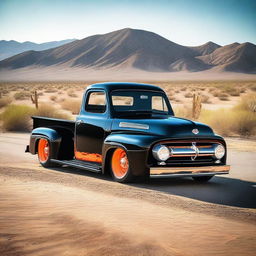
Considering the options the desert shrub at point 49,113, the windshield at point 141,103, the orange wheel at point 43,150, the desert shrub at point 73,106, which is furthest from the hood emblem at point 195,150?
the desert shrub at point 73,106

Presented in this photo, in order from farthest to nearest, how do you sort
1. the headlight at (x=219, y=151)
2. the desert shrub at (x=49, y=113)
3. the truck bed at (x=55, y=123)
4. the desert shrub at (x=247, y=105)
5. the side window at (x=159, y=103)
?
the desert shrub at (x=247, y=105) < the desert shrub at (x=49, y=113) < the truck bed at (x=55, y=123) < the side window at (x=159, y=103) < the headlight at (x=219, y=151)

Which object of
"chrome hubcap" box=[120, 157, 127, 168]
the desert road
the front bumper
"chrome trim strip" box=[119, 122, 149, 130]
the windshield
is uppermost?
the windshield

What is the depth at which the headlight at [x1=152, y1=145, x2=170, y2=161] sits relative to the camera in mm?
9289

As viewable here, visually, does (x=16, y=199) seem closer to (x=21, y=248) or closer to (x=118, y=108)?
(x=21, y=248)

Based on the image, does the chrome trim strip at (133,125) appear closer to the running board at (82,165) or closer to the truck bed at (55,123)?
the running board at (82,165)

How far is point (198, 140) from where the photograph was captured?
31.9 ft

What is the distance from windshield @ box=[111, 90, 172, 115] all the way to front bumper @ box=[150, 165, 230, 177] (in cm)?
159

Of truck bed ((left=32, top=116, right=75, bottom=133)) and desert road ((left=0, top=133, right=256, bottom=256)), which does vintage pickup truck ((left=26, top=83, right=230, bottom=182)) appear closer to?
truck bed ((left=32, top=116, right=75, bottom=133))

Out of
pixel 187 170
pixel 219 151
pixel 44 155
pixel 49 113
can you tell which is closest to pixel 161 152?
pixel 187 170

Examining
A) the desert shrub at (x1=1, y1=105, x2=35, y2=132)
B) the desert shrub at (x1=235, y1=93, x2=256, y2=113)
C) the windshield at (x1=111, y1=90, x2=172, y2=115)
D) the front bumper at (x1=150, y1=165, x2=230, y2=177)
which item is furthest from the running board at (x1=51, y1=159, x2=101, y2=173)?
the desert shrub at (x1=235, y1=93, x2=256, y2=113)

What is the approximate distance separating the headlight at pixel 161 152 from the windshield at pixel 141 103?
1.43 meters

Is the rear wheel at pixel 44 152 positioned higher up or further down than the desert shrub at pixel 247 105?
further down

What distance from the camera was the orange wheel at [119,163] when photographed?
9.91m

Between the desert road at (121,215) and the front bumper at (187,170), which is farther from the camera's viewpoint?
the front bumper at (187,170)
